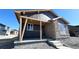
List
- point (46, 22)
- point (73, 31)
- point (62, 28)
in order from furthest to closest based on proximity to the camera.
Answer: point (73, 31) < point (46, 22) < point (62, 28)

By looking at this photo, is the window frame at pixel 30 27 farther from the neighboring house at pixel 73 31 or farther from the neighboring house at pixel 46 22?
the neighboring house at pixel 73 31

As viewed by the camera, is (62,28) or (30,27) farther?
(30,27)

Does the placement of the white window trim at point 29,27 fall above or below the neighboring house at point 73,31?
above

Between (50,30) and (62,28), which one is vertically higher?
(62,28)

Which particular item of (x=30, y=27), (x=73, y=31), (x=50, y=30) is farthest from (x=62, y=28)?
(x=30, y=27)

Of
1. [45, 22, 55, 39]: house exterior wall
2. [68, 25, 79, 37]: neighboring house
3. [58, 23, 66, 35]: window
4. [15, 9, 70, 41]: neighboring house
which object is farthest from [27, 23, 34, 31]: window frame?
[68, 25, 79, 37]: neighboring house

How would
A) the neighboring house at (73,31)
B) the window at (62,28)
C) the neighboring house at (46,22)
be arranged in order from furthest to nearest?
the neighboring house at (73,31) < the window at (62,28) < the neighboring house at (46,22)

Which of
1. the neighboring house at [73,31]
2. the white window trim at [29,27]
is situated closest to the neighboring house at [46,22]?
the white window trim at [29,27]

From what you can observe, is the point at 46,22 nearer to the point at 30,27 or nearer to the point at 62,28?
the point at 62,28
